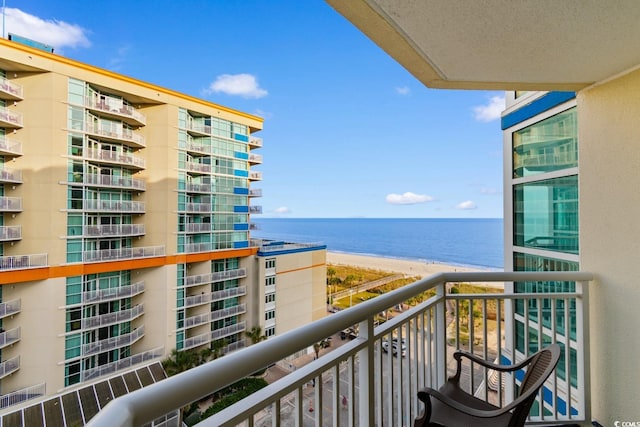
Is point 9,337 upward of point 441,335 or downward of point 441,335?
downward

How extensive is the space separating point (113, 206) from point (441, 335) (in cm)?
1131

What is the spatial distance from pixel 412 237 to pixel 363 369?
107ft

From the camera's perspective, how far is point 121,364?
33.5 ft

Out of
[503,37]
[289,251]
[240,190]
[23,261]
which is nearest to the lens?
[503,37]

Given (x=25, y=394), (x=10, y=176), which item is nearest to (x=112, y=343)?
(x=25, y=394)

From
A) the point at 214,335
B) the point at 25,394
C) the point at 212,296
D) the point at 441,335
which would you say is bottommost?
the point at 25,394

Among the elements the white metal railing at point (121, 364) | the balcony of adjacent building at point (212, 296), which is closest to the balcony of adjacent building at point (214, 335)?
the white metal railing at point (121, 364)

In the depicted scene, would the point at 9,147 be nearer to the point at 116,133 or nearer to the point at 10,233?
the point at 10,233

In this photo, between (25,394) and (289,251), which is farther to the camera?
(289,251)

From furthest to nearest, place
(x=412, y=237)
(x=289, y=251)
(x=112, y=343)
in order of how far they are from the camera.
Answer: (x=412, y=237)
(x=289, y=251)
(x=112, y=343)

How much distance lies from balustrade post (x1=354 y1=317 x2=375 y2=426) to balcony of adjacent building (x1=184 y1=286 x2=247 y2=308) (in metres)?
11.7

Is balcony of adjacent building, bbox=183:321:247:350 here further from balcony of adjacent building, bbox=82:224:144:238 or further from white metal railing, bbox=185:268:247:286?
balcony of adjacent building, bbox=82:224:144:238

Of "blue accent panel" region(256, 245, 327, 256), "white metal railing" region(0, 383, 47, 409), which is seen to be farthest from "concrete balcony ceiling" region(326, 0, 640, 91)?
"white metal railing" region(0, 383, 47, 409)

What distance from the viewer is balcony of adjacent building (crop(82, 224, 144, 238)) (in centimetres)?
970
